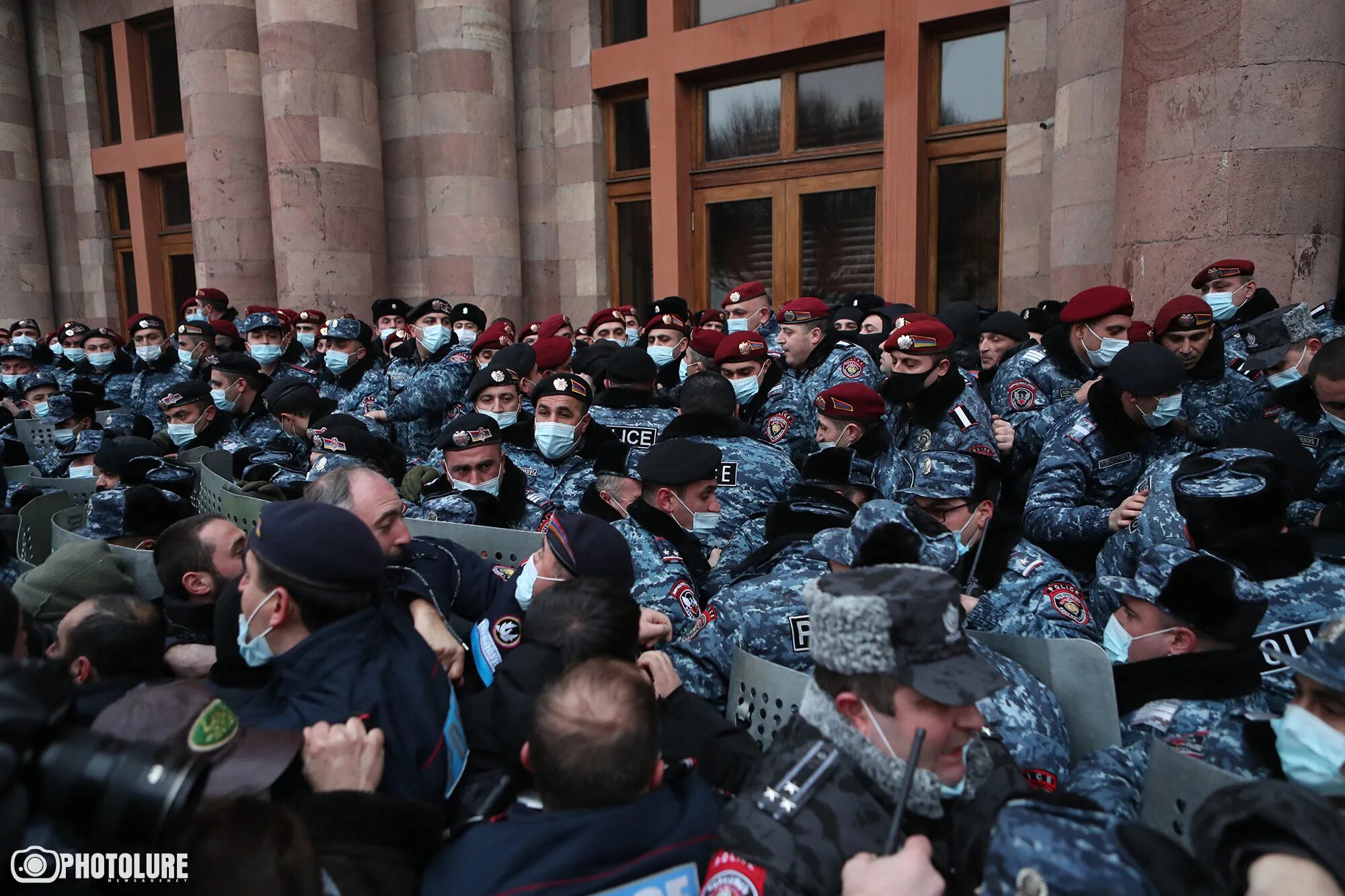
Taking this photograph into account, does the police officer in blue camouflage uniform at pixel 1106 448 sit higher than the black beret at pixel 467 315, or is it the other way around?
the black beret at pixel 467 315

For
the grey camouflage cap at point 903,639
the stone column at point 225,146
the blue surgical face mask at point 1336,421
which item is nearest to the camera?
the grey camouflage cap at point 903,639

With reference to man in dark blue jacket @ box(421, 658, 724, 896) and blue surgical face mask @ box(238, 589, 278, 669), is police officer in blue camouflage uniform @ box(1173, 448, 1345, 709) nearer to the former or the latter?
man in dark blue jacket @ box(421, 658, 724, 896)

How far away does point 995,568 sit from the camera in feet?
10.3

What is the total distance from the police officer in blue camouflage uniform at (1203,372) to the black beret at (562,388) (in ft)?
10.8

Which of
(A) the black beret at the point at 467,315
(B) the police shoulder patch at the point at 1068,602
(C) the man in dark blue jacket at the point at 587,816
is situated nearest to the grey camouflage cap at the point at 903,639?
(C) the man in dark blue jacket at the point at 587,816

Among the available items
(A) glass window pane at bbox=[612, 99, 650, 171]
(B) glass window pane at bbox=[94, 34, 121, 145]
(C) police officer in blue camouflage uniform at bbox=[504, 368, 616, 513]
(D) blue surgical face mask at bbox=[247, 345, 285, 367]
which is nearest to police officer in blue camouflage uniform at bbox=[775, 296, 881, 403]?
(C) police officer in blue camouflage uniform at bbox=[504, 368, 616, 513]

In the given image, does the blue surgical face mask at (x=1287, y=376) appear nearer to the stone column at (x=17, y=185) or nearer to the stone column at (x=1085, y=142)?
the stone column at (x=1085, y=142)

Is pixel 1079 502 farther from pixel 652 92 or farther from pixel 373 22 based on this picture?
pixel 373 22

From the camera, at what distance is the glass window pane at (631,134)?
12156mm

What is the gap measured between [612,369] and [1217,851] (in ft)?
14.0

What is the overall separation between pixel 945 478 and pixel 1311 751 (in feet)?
5.41

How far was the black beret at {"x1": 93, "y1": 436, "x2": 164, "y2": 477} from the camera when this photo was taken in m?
4.61

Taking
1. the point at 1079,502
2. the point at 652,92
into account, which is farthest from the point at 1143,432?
the point at 652,92

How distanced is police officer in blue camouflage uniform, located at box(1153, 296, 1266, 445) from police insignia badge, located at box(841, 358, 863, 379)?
1.73m
